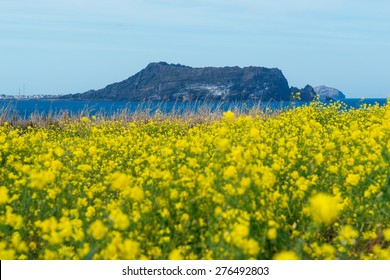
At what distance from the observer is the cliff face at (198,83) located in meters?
108

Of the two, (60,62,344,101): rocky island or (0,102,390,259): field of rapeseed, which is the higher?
(60,62,344,101): rocky island

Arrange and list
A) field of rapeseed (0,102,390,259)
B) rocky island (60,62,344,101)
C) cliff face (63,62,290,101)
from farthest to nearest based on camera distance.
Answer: rocky island (60,62,344,101), cliff face (63,62,290,101), field of rapeseed (0,102,390,259)

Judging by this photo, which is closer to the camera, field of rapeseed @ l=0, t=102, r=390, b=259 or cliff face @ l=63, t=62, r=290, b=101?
field of rapeseed @ l=0, t=102, r=390, b=259

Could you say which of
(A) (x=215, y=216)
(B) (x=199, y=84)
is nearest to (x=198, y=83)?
(B) (x=199, y=84)

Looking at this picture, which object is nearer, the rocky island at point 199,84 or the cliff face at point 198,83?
the cliff face at point 198,83

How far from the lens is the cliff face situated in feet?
356

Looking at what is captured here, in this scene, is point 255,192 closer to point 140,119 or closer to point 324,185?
point 324,185

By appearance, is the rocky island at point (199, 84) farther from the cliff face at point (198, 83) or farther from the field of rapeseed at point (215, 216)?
the field of rapeseed at point (215, 216)

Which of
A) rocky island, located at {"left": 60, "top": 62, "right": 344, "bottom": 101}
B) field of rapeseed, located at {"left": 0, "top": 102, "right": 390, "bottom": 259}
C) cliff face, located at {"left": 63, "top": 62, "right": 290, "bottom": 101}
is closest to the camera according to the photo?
field of rapeseed, located at {"left": 0, "top": 102, "right": 390, "bottom": 259}

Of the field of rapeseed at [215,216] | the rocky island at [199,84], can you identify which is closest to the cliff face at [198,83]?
the rocky island at [199,84]

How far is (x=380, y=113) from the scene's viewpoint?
12.4 m

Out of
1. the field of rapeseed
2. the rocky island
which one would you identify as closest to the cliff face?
the rocky island

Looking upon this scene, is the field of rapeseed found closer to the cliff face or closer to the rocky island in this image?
the cliff face

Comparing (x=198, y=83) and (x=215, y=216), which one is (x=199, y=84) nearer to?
(x=198, y=83)
